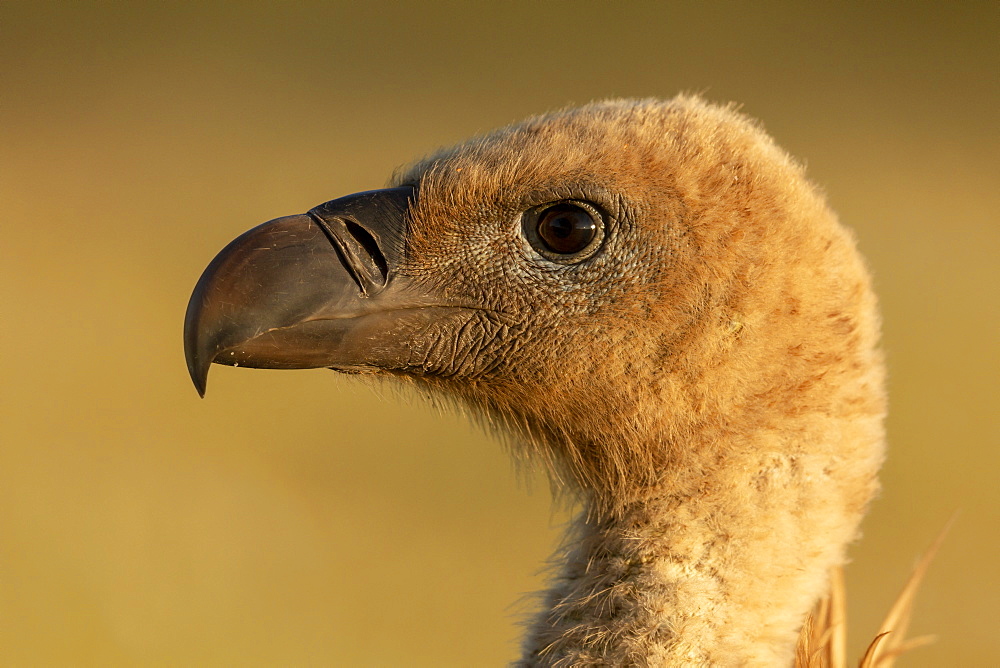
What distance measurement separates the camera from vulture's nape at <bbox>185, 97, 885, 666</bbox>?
225 centimetres

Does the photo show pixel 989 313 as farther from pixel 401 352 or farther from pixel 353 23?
pixel 401 352

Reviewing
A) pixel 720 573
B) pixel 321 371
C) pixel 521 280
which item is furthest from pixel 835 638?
pixel 321 371

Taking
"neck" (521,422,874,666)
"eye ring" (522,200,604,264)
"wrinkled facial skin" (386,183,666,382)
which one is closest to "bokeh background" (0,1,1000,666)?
"wrinkled facial skin" (386,183,666,382)

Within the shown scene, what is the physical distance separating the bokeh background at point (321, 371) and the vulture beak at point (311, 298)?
0.41 meters

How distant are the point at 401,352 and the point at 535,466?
514 mm

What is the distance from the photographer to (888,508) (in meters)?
9.16

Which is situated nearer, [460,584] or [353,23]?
[460,584]

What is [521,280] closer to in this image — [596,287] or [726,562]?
[596,287]

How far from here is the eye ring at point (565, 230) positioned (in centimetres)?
243

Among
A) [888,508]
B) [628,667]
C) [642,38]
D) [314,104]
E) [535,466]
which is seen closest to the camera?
[628,667]

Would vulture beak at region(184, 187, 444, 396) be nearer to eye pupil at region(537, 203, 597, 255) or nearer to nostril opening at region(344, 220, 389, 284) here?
nostril opening at region(344, 220, 389, 284)

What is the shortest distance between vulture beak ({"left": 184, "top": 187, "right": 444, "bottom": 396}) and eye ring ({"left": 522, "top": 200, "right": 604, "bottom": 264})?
292 mm

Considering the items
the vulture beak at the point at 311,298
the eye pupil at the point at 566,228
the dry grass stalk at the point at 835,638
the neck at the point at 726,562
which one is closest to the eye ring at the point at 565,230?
the eye pupil at the point at 566,228

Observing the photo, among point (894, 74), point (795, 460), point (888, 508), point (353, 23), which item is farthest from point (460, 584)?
point (894, 74)
